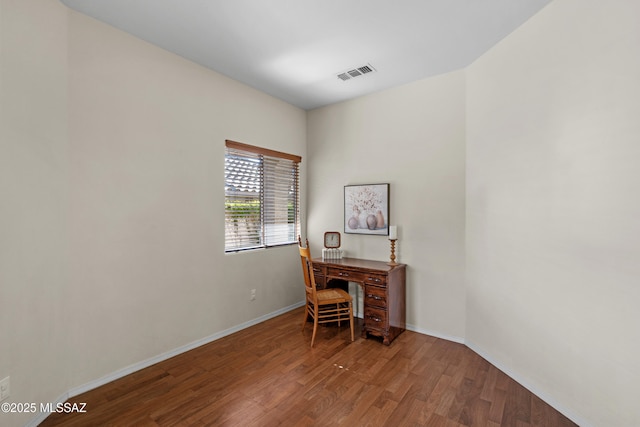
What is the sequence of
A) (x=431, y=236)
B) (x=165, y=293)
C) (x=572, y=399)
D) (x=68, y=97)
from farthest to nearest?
(x=431, y=236) < (x=165, y=293) < (x=68, y=97) < (x=572, y=399)

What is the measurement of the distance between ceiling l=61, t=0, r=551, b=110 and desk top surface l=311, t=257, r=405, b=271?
7.11ft

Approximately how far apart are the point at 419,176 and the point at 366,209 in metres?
0.78

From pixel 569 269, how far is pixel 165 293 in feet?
10.9

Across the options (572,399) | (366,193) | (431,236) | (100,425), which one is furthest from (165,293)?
(572,399)

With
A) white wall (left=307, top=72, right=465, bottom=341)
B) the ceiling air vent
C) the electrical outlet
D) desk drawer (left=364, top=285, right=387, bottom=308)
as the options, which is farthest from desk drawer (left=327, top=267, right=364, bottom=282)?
the electrical outlet

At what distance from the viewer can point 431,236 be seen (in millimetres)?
3264

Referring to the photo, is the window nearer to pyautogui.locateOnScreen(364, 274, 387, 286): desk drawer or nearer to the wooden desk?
the wooden desk

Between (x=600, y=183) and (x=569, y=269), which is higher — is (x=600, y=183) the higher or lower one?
the higher one

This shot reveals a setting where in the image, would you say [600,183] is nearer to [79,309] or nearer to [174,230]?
[174,230]

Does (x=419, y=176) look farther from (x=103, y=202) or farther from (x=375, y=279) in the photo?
(x=103, y=202)

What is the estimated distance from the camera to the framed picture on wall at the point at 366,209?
3.60 metres

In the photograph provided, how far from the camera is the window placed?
3.38m

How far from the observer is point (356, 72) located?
10.3 ft

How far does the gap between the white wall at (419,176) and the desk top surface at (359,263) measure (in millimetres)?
138
